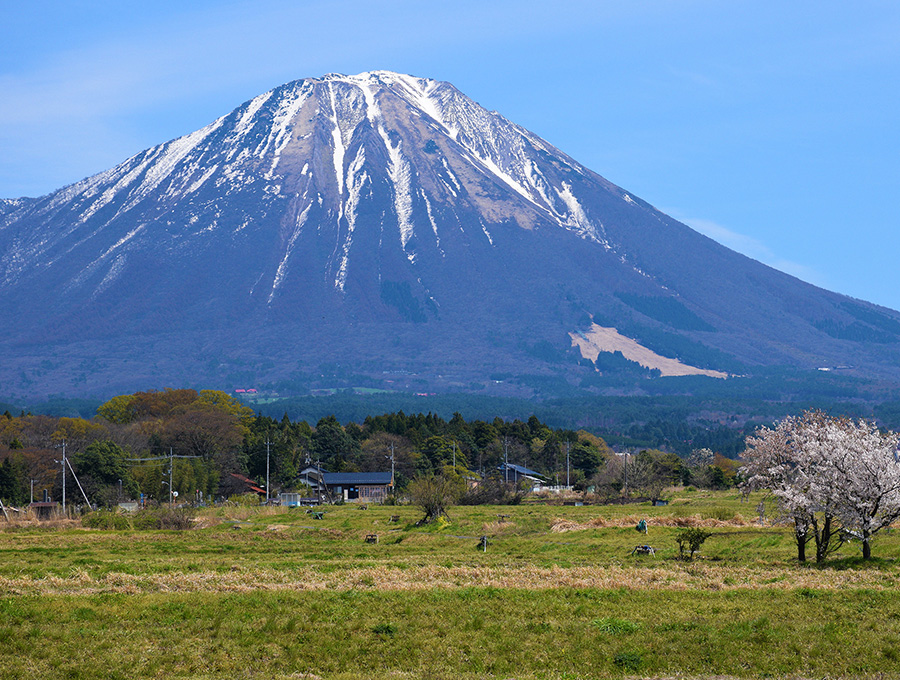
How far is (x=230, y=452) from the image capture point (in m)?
93.6

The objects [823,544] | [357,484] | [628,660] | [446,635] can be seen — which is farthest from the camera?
[357,484]

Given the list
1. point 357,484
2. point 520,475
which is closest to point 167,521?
point 357,484

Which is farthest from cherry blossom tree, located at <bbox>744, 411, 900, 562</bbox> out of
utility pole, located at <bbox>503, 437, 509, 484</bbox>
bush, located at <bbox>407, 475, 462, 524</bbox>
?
utility pole, located at <bbox>503, 437, 509, 484</bbox>

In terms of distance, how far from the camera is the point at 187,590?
2612 cm

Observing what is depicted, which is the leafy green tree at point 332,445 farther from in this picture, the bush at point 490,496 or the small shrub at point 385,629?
the small shrub at point 385,629

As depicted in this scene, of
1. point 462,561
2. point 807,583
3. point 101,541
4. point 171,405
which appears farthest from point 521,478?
point 807,583

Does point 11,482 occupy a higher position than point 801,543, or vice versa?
point 801,543

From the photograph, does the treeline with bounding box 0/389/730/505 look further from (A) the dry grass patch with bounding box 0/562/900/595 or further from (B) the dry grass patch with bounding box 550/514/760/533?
(A) the dry grass patch with bounding box 0/562/900/595

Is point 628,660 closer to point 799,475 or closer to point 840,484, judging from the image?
point 840,484

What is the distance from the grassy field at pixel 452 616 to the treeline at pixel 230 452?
130 feet

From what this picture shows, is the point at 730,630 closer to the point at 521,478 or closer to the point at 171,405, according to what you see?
the point at 521,478

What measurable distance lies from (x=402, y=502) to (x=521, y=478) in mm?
24663

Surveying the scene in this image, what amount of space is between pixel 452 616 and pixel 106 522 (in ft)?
122

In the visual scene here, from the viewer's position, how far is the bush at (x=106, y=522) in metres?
54.3
